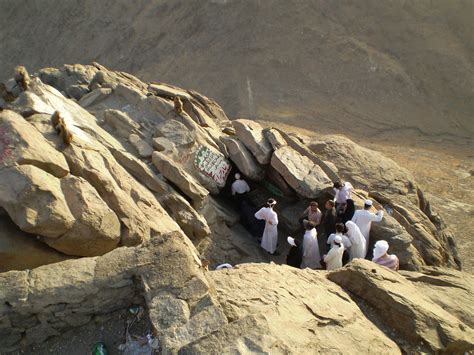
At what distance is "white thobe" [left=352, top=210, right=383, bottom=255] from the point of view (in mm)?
9611

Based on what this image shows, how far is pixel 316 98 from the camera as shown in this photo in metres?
23.3

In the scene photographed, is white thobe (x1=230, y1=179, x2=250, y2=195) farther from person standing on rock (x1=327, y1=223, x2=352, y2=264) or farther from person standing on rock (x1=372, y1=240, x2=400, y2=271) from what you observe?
person standing on rock (x1=372, y1=240, x2=400, y2=271)

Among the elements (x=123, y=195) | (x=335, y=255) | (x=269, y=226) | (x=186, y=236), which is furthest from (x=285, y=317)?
(x=269, y=226)

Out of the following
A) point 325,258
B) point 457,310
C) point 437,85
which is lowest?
point 325,258

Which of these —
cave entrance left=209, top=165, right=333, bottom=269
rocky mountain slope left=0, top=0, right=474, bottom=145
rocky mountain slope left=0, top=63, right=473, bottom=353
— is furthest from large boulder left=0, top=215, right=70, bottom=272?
rocky mountain slope left=0, top=0, right=474, bottom=145

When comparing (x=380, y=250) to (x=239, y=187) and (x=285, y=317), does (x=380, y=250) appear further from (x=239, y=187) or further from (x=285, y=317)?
(x=239, y=187)

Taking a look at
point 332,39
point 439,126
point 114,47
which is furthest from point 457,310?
point 114,47

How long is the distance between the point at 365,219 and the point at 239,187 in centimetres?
340

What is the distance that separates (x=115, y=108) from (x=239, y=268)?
7.98 metres

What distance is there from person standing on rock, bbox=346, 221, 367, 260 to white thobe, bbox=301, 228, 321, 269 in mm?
759

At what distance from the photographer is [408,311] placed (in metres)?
6.03

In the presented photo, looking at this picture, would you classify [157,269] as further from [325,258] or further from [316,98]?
[316,98]

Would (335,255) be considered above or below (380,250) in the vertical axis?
below

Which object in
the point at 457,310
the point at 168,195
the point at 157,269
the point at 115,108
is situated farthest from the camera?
the point at 115,108
